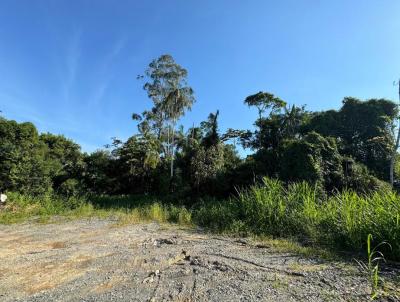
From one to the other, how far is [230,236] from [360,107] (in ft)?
37.7

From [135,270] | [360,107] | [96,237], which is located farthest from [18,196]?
[360,107]

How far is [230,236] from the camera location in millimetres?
6949

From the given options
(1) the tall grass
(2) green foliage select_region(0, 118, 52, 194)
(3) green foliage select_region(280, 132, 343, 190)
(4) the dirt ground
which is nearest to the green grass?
(1) the tall grass

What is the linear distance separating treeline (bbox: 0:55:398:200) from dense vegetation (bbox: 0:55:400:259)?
0.16 feet

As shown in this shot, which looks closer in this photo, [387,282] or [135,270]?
[387,282]

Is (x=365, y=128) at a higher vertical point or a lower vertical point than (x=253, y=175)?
higher

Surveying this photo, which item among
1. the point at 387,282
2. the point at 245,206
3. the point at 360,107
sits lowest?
the point at 387,282

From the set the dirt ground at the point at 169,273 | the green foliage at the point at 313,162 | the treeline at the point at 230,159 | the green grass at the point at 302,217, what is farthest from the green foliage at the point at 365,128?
the dirt ground at the point at 169,273

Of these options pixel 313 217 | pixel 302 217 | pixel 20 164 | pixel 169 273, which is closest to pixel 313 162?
pixel 302 217

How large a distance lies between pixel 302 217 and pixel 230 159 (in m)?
10.9

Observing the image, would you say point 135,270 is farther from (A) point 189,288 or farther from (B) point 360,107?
(B) point 360,107

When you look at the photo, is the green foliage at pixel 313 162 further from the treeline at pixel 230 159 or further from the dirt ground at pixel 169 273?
the dirt ground at pixel 169 273

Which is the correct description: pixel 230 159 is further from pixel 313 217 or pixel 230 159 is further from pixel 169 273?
pixel 169 273

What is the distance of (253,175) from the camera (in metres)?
14.1
